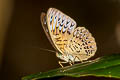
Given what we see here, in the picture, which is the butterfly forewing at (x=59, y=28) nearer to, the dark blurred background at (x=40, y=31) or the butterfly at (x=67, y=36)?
the butterfly at (x=67, y=36)

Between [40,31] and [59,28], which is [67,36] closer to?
[59,28]

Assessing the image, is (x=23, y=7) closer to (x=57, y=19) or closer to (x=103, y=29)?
(x=103, y=29)

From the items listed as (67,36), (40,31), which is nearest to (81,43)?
(67,36)

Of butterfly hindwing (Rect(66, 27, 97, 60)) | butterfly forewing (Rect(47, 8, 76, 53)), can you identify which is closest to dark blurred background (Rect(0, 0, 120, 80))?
butterfly hindwing (Rect(66, 27, 97, 60))

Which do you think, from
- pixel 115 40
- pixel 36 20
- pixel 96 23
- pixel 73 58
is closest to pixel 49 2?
pixel 36 20

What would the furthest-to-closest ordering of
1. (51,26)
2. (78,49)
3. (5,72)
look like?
1. (5,72)
2. (78,49)
3. (51,26)

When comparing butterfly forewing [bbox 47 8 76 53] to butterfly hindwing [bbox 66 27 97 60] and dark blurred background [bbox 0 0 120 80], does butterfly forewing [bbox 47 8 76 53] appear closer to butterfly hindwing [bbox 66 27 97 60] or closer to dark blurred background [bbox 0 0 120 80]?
butterfly hindwing [bbox 66 27 97 60]
